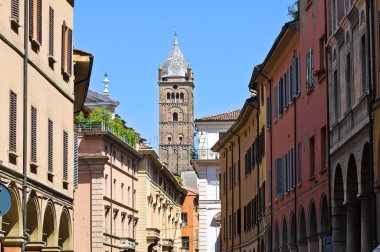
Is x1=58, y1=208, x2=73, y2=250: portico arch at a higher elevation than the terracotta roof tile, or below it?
below

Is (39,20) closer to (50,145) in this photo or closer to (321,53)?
(50,145)

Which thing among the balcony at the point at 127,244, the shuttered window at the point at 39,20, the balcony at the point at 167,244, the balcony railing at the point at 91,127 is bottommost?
the balcony at the point at 127,244

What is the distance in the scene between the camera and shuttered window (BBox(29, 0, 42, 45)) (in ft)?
99.3

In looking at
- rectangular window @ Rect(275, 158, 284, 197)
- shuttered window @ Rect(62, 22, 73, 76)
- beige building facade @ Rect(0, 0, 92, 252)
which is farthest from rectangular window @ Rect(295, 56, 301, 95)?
shuttered window @ Rect(62, 22, 73, 76)

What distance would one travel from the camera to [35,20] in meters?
30.9

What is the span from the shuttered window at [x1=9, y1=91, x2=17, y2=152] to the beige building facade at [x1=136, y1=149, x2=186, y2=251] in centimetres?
6115

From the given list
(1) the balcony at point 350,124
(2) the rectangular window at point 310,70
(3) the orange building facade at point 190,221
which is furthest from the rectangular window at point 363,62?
(3) the orange building facade at point 190,221

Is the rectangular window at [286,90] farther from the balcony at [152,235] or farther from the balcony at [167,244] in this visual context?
the balcony at [167,244]

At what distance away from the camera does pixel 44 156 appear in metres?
32.1

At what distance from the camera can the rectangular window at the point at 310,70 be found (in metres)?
38.4

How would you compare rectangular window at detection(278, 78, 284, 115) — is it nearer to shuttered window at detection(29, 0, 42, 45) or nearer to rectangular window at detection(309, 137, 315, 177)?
rectangular window at detection(309, 137, 315, 177)

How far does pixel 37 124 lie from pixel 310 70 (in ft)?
36.4

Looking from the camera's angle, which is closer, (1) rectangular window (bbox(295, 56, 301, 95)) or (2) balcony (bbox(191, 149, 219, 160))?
(1) rectangular window (bbox(295, 56, 301, 95))

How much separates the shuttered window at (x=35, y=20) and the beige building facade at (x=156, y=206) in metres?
57.9
